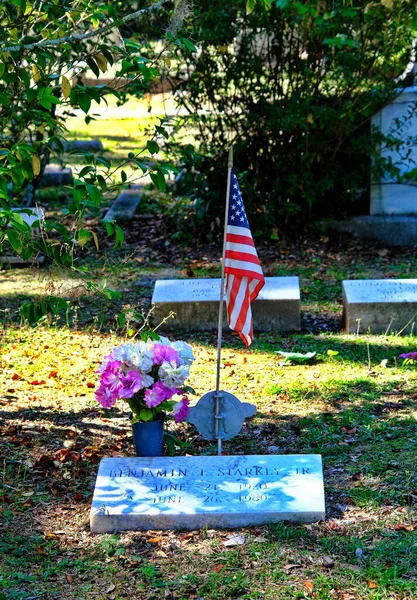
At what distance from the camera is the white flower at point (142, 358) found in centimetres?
482

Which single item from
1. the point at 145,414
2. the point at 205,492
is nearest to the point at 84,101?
the point at 145,414

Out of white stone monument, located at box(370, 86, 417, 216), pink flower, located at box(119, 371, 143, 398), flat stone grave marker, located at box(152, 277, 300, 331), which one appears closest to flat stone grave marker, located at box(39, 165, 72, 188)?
white stone monument, located at box(370, 86, 417, 216)

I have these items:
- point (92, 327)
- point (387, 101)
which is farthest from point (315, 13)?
point (92, 327)

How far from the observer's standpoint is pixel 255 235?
10.0 m

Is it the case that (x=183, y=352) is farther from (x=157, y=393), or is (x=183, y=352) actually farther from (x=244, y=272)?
(x=244, y=272)

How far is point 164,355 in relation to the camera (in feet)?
16.1

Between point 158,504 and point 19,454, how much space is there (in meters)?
1.26

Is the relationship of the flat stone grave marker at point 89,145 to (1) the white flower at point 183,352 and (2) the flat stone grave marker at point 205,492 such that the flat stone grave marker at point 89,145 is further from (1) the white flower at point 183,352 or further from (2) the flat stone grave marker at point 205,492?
(2) the flat stone grave marker at point 205,492

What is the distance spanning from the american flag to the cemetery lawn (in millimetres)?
980

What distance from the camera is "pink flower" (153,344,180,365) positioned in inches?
192

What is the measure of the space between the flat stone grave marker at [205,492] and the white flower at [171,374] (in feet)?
1.37

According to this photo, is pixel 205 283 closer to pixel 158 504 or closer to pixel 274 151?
pixel 274 151

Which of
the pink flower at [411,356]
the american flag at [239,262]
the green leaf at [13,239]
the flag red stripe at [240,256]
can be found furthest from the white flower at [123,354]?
the pink flower at [411,356]

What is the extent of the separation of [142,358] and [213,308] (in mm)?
2919
